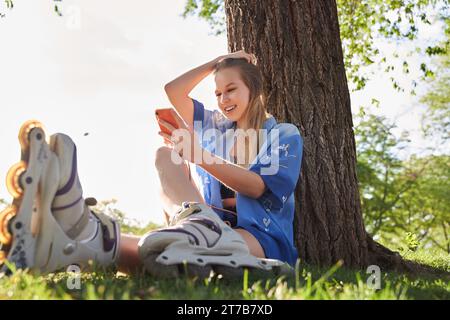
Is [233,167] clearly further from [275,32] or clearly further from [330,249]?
[275,32]

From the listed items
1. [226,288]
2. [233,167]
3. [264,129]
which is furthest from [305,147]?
[226,288]

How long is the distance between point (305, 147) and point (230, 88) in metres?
0.81

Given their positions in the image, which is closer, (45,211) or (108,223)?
(45,211)

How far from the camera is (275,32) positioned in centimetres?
441

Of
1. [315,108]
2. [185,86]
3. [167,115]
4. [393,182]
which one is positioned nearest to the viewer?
[167,115]

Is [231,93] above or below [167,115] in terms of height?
above

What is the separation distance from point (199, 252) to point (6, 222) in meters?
0.85

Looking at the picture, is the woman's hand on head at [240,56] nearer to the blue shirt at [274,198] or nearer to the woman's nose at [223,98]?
the woman's nose at [223,98]

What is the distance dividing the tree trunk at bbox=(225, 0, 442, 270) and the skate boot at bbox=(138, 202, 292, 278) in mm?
1323

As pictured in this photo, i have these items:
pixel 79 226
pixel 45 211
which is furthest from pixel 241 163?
pixel 45 211

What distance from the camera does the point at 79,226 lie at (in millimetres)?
2674

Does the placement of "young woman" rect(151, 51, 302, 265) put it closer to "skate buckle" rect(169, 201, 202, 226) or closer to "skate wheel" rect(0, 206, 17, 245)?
"skate buckle" rect(169, 201, 202, 226)

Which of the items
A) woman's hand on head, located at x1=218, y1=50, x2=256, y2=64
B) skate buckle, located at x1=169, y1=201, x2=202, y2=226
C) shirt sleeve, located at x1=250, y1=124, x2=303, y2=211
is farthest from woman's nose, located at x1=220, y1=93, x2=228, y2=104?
skate buckle, located at x1=169, y1=201, x2=202, y2=226

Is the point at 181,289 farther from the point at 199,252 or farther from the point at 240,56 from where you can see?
the point at 240,56
